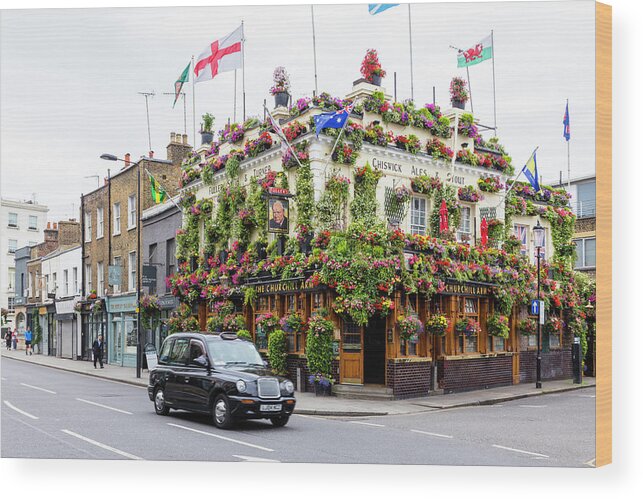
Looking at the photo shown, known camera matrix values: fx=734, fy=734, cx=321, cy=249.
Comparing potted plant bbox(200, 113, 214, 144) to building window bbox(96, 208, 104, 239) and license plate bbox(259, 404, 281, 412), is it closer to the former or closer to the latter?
building window bbox(96, 208, 104, 239)

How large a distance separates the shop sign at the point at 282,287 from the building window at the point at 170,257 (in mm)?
7825

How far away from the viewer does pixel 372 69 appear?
69.9 feet

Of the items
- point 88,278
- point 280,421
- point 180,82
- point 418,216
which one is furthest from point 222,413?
point 88,278

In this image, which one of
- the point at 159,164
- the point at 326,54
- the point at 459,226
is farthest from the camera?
the point at 159,164

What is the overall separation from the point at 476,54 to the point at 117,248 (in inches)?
888

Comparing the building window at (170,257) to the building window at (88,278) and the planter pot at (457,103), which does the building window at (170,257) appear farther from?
the planter pot at (457,103)

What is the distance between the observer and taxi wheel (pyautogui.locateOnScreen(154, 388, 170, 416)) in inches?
637

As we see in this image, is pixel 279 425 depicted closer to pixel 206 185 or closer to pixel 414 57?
pixel 414 57

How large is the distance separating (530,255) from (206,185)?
11.7m

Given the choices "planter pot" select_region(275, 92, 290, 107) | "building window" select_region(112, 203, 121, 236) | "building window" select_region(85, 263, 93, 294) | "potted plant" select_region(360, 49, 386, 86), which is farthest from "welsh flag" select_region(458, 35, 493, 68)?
"building window" select_region(85, 263, 93, 294)

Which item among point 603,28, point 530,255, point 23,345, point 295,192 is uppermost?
point 603,28

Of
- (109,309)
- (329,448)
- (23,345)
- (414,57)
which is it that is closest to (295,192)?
(414,57)

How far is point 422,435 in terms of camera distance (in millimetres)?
14367

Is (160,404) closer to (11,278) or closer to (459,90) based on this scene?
(459,90)
